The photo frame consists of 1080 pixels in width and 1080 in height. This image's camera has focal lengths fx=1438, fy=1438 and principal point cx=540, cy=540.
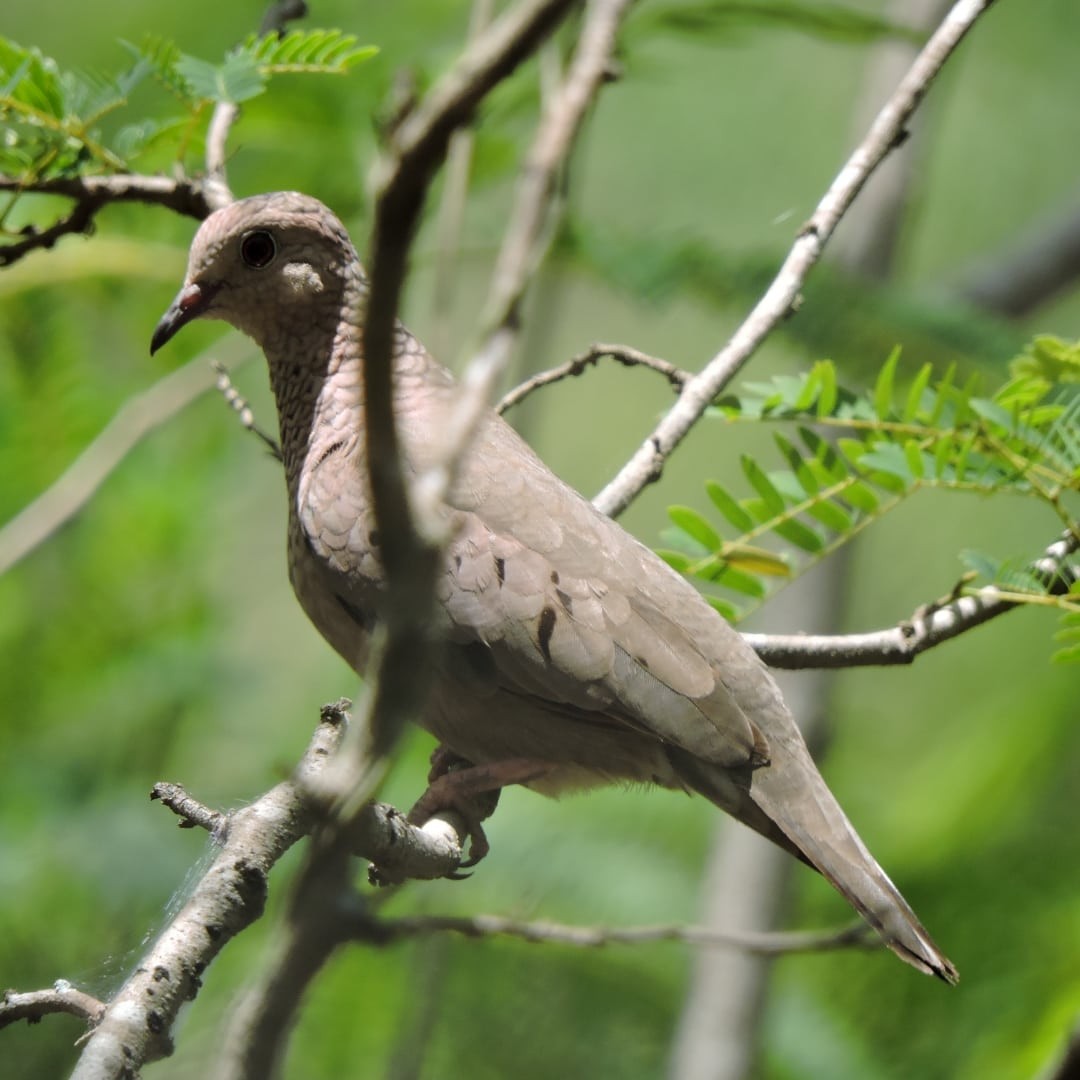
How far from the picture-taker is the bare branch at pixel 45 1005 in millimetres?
2344

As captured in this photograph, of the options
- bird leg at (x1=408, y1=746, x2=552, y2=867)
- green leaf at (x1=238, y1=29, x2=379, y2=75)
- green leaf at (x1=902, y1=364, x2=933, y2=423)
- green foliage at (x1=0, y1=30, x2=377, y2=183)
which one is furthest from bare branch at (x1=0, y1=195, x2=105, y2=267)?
green leaf at (x1=902, y1=364, x2=933, y2=423)

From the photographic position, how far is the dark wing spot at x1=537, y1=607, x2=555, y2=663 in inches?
141

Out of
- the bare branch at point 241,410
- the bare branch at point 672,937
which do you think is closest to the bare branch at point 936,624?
the bare branch at point 672,937

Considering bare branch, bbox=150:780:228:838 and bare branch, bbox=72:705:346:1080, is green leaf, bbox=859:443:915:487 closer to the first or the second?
bare branch, bbox=72:705:346:1080

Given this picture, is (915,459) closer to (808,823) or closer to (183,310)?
(808,823)

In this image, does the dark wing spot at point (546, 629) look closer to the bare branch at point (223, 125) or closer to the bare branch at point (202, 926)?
the bare branch at point (202, 926)

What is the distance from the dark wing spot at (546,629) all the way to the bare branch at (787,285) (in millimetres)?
423

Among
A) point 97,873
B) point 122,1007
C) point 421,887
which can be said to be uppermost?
point 421,887

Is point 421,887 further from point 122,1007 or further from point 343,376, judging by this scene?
point 122,1007

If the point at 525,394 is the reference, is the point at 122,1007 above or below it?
below

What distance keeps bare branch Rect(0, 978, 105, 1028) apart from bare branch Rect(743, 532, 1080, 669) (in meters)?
1.88

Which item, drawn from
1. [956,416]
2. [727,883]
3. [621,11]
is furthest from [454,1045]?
[621,11]

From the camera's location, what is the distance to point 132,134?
3633mm

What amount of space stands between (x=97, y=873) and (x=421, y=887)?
1182mm
